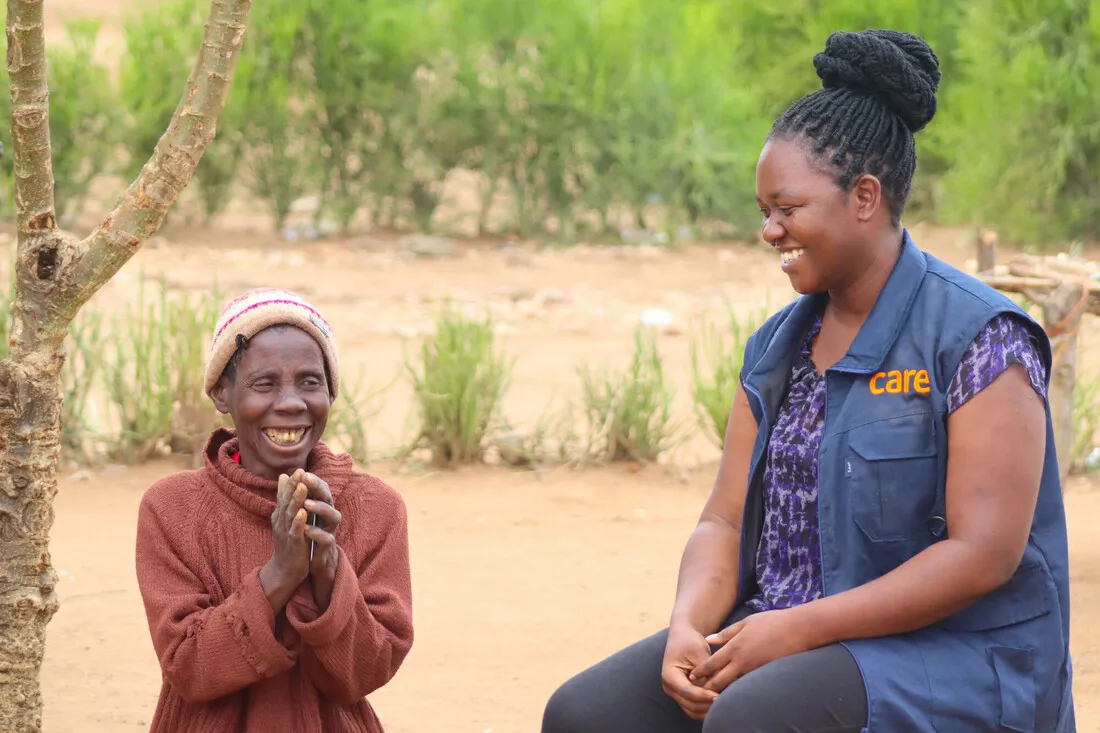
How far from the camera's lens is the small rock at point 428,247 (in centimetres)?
1312

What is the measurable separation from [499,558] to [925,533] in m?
3.05

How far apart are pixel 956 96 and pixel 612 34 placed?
341 centimetres

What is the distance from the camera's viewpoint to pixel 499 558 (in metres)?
5.38

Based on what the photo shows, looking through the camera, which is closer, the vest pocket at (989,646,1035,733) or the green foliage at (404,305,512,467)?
the vest pocket at (989,646,1035,733)

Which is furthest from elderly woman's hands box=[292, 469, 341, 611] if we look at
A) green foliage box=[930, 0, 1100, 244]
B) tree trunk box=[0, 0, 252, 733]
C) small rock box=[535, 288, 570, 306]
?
green foliage box=[930, 0, 1100, 244]

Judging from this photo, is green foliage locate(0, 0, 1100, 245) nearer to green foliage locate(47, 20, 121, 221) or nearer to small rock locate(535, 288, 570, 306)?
green foliage locate(47, 20, 121, 221)

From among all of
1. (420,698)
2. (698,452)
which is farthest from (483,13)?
(420,698)

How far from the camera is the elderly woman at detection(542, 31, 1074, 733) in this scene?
7.74ft

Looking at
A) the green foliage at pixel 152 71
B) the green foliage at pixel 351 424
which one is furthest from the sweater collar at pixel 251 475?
the green foliage at pixel 152 71

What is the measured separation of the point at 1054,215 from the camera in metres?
13.1

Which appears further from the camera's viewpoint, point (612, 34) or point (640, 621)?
point (612, 34)

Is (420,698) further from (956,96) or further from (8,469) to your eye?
(956,96)

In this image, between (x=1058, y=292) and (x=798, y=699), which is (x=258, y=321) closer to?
(x=798, y=699)

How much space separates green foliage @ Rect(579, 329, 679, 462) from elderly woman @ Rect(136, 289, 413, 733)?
150 inches
